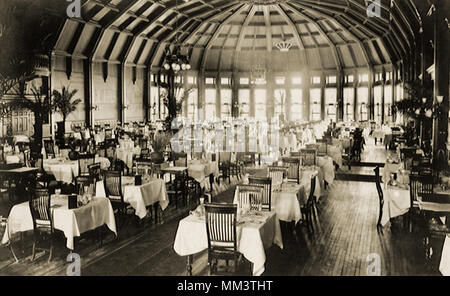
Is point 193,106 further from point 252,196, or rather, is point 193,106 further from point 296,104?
point 252,196

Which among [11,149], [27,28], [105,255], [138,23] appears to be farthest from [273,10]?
[105,255]

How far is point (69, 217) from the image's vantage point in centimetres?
573

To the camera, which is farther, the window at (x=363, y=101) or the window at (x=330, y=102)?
the window at (x=330, y=102)

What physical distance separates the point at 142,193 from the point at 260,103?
19533 millimetres

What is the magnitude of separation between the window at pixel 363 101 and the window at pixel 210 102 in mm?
8160

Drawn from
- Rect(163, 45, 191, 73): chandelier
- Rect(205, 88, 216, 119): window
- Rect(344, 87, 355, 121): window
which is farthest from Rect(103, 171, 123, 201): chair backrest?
Rect(205, 88, 216, 119): window

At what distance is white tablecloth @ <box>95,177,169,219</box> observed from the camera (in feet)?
A: 23.6

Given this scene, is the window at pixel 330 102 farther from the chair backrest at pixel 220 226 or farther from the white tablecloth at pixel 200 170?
the chair backrest at pixel 220 226

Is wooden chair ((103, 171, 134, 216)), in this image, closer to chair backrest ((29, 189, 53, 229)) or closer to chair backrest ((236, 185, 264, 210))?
chair backrest ((29, 189, 53, 229))

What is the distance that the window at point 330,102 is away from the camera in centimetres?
2458

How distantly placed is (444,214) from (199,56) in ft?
67.7

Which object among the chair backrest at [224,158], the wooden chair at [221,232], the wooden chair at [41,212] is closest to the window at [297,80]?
the chair backrest at [224,158]

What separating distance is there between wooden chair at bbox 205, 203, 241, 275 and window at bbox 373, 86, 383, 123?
1856cm

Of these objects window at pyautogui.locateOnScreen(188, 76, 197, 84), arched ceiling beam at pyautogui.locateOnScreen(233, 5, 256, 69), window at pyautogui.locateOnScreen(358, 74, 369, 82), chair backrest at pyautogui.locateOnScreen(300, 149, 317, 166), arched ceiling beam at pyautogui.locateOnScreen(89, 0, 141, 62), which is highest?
arched ceiling beam at pyautogui.locateOnScreen(233, 5, 256, 69)
